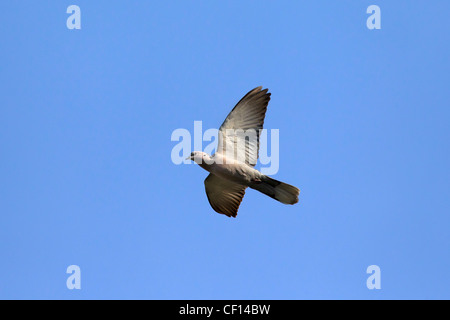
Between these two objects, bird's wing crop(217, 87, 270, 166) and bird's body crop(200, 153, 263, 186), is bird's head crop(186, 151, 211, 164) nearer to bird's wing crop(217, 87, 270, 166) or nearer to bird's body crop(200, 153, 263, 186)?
bird's body crop(200, 153, 263, 186)

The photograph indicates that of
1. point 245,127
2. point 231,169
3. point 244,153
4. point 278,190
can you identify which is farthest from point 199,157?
point 278,190

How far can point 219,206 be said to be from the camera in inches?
591

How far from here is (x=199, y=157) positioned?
13.4 metres

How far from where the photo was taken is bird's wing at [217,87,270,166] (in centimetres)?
1365

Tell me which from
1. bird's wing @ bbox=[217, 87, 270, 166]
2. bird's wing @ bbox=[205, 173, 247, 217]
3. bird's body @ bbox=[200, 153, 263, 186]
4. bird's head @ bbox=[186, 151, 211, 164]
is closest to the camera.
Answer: bird's head @ bbox=[186, 151, 211, 164]

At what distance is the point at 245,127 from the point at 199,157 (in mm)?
1180

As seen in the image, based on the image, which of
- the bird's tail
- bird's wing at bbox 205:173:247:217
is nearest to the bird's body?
the bird's tail

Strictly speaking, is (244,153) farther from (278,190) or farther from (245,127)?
(278,190)
